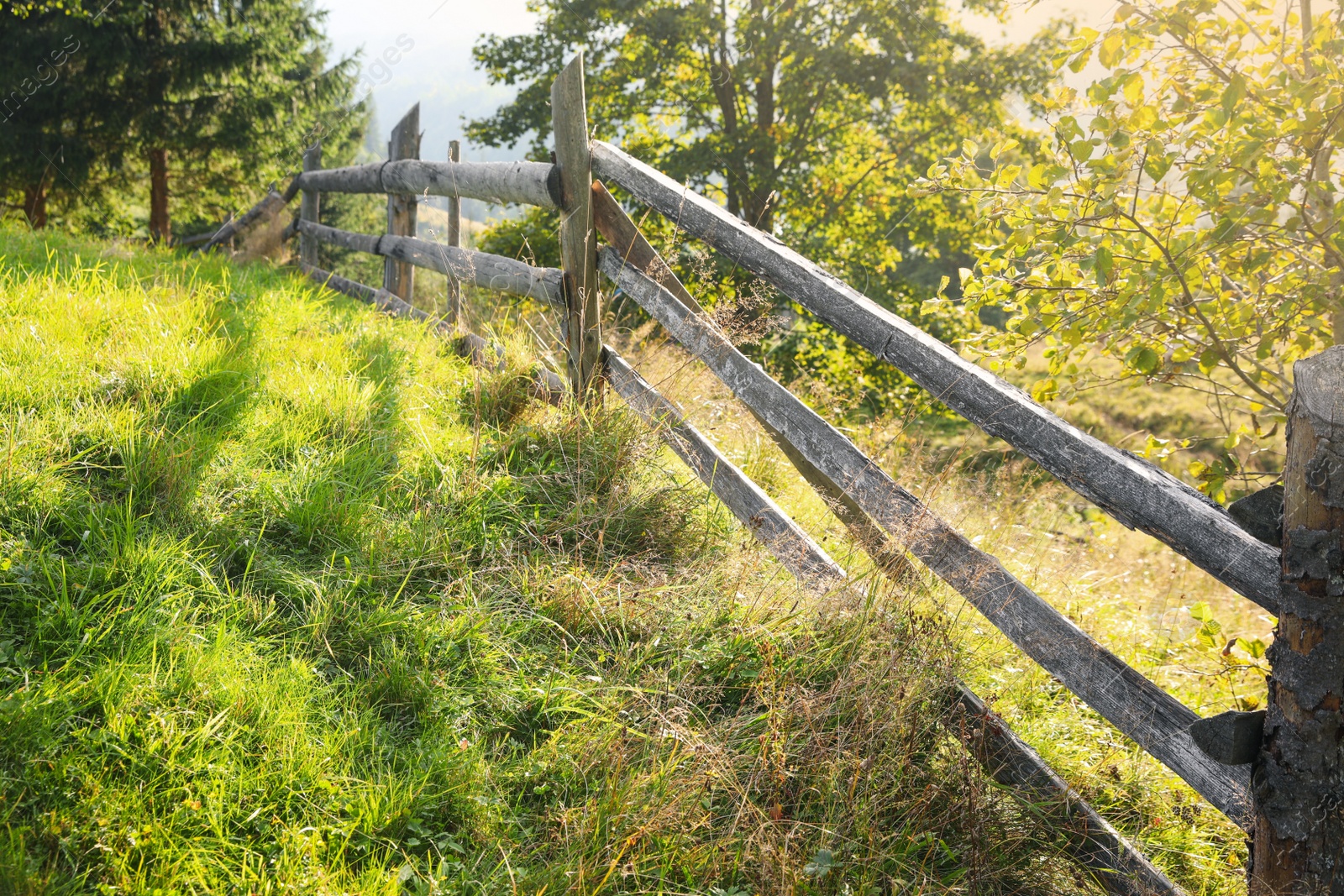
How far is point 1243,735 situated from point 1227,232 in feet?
5.69

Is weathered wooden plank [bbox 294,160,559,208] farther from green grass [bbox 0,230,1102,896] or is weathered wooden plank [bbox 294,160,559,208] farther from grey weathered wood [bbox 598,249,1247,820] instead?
grey weathered wood [bbox 598,249,1247,820]

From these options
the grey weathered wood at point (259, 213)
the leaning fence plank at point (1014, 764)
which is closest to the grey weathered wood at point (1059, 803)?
the leaning fence plank at point (1014, 764)

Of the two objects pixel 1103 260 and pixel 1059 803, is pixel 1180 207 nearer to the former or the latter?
pixel 1103 260

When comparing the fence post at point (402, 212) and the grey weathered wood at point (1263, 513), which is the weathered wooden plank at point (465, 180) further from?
the grey weathered wood at point (1263, 513)

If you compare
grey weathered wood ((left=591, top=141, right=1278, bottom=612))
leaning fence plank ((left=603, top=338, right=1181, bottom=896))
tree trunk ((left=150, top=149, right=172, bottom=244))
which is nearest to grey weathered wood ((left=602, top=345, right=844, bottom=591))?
leaning fence plank ((left=603, top=338, right=1181, bottom=896))

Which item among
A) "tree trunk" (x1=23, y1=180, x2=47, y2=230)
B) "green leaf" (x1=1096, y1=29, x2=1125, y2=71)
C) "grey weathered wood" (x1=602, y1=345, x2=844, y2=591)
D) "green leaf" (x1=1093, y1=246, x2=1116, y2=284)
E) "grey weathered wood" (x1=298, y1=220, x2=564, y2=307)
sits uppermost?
"green leaf" (x1=1096, y1=29, x2=1125, y2=71)

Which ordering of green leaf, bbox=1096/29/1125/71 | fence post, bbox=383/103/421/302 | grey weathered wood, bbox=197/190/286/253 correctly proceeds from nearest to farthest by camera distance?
green leaf, bbox=1096/29/1125/71, fence post, bbox=383/103/421/302, grey weathered wood, bbox=197/190/286/253

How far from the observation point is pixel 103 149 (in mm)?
14922

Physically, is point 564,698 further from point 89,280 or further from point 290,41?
point 290,41

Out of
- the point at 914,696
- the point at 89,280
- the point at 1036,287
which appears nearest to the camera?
the point at 914,696

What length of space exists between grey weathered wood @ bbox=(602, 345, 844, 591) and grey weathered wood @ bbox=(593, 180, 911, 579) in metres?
0.15

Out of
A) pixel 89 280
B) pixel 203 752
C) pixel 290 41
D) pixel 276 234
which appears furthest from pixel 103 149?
pixel 203 752

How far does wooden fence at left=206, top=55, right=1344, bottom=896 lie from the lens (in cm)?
146

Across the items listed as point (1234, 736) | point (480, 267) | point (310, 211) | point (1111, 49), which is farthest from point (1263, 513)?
point (310, 211)
